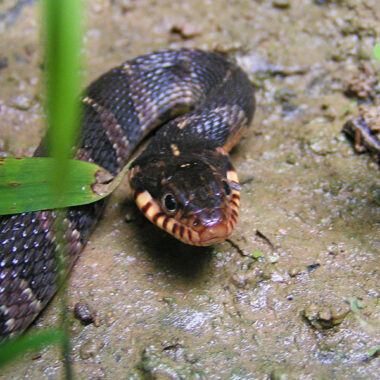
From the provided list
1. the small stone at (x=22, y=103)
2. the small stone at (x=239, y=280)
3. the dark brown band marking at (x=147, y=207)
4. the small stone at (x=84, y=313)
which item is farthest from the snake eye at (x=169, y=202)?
the small stone at (x=22, y=103)

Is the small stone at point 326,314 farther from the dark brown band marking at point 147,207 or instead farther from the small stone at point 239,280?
the dark brown band marking at point 147,207

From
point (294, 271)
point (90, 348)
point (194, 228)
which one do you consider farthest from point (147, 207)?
point (294, 271)

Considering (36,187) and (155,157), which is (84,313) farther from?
(155,157)

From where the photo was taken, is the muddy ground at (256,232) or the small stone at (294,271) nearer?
the muddy ground at (256,232)

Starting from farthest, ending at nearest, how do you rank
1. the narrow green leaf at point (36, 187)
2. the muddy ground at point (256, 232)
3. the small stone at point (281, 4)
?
the small stone at point (281, 4) < the narrow green leaf at point (36, 187) < the muddy ground at point (256, 232)

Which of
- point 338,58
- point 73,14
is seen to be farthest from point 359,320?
point 338,58

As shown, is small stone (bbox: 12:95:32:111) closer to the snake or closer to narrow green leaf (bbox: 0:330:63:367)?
the snake

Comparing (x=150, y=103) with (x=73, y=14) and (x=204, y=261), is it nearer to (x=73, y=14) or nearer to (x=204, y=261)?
(x=204, y=261)
